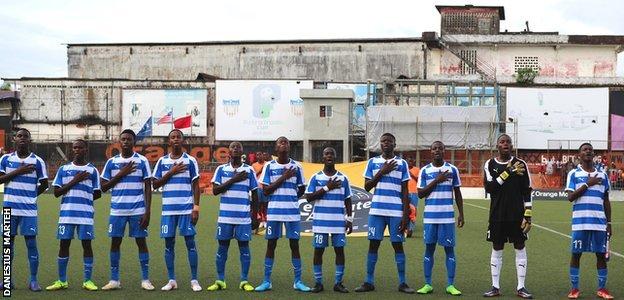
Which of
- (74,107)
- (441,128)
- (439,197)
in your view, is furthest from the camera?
(74,107)

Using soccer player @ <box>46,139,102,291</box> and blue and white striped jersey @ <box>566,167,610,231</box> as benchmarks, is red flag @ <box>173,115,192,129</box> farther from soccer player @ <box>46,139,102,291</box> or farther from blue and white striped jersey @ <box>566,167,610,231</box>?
blue and white striped jersey @ <box>566,167,610,231</box>

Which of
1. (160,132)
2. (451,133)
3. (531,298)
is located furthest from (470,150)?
(531,298)

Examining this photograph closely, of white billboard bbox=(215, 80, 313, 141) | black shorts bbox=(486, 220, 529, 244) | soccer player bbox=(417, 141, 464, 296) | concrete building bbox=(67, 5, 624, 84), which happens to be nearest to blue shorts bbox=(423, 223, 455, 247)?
soccer player bbox=(417, 141, 464, 296)

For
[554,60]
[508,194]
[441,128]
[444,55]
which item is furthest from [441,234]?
[554,60]

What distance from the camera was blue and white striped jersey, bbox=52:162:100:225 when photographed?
11.2 meters

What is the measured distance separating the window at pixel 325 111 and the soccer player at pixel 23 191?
43526mm

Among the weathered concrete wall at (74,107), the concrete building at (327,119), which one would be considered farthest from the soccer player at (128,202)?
the weathered concrete wall at (74,107)

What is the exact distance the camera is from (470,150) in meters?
53.2

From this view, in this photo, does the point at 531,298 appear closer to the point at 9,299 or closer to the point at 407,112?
the point at 9,299

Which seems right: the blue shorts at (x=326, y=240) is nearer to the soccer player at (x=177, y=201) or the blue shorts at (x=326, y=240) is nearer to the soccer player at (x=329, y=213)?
the soccer player at (x=329, y=213)

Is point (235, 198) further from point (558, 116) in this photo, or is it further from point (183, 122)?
point (558, 116)

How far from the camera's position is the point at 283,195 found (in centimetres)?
1180

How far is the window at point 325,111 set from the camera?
5456 centimetres

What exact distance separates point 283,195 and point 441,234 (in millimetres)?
2253
